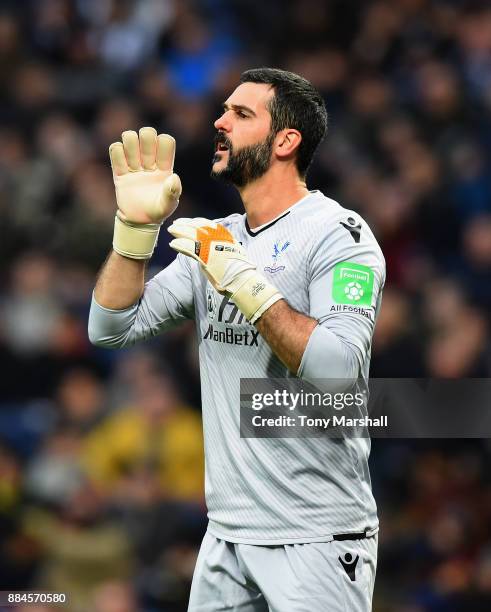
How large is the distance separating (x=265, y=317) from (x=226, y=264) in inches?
8.2

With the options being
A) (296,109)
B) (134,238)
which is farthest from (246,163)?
(134,238)

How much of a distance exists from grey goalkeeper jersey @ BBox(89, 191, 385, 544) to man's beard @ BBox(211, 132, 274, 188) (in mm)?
166

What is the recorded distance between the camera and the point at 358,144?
8.84 meters

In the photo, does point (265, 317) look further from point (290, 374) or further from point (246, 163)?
point (246, 163)

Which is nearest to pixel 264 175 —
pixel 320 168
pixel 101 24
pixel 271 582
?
pixel 271 582

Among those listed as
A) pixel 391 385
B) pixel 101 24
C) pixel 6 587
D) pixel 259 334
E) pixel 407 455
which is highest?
pixel 101 24

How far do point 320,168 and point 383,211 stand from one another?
0.65 meters

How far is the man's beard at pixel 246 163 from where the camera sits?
365 cm

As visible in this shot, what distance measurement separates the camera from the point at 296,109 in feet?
12.3

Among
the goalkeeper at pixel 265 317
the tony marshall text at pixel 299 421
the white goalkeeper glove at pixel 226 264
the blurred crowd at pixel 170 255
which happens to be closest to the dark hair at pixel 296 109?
the goalkeeper at pixel 265 317

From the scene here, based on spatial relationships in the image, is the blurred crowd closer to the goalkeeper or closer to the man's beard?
the goalkeeper

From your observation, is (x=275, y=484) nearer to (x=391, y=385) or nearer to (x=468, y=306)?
(x=391, y=385)

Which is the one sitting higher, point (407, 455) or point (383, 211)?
point (383, 211)

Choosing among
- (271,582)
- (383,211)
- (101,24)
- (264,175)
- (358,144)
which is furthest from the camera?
(101,24)
